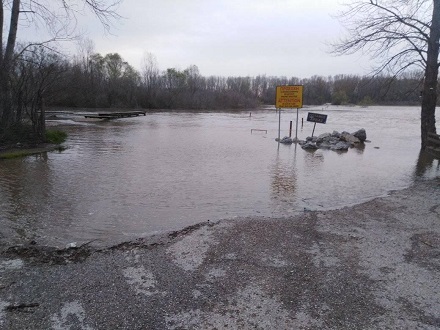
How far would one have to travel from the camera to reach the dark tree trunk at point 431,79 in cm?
1426

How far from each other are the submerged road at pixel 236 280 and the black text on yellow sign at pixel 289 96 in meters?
14.6


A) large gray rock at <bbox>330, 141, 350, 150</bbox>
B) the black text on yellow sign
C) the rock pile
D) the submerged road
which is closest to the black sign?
the rock pile

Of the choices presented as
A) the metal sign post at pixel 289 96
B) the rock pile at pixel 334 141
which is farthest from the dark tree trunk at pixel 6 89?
the rock pile at pixel 334 141

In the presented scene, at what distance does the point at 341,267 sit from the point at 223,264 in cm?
146

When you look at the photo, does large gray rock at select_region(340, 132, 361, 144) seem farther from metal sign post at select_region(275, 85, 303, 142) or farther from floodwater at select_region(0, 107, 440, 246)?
floodwater at select_region(0, 107, 440, 246)

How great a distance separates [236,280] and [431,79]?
15.8 metres

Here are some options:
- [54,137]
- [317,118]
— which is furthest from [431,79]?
[54,137]

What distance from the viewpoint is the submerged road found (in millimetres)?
3240

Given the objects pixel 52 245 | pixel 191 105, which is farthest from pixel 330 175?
pixel 191 105

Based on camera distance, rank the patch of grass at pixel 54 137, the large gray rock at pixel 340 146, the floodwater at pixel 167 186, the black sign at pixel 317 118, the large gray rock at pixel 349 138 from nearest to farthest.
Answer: the floodwater at pixel 167 186 < the patch of grass at pixel 54 137 < the large gray rock at pixel 340 146 < the large gray rock at pixel 349 138 < the black sign at pixel 317 118

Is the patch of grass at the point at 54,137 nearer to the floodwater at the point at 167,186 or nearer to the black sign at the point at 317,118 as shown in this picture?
the floodwater at the point at 167,186

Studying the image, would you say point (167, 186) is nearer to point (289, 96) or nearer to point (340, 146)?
point (340, 146)

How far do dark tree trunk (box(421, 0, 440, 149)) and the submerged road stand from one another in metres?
12.0

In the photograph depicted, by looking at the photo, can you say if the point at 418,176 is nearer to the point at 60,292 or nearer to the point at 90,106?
the point at 60,292
